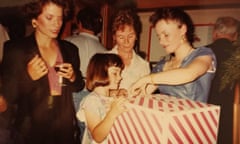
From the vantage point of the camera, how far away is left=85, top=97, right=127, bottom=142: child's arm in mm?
955

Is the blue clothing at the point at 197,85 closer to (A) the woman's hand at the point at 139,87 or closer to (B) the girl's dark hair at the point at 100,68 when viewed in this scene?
(A) the woman's hand at the point at 139,87

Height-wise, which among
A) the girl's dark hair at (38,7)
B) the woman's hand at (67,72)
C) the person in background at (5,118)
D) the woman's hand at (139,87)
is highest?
the girl's dark hair at (38,7)

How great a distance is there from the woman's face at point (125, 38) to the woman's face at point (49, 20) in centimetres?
17

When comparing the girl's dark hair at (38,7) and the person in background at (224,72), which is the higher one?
the girl's dark hair at (38,7)

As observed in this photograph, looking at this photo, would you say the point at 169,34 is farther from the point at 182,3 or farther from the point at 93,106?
the point at 93,106

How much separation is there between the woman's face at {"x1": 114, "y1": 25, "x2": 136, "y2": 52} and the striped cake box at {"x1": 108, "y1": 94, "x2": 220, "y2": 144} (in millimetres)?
163

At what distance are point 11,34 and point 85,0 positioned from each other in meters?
0.24

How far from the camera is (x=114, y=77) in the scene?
3.26 feet

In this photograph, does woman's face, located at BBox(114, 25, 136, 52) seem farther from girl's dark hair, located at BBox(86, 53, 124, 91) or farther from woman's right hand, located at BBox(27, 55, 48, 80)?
woman's right hand, located at BBox(27, 55, 48, 80)

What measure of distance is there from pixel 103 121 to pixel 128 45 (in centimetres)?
22

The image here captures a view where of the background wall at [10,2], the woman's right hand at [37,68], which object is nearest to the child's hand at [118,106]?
the woman's right hand at [37,68]

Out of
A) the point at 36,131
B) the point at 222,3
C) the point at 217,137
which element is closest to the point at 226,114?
the point at 217,137

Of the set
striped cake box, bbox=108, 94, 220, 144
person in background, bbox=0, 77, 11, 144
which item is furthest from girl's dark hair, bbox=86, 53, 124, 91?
person in background, bbox=0, 77, 11, 144

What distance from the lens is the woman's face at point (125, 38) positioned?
100 centimetres
